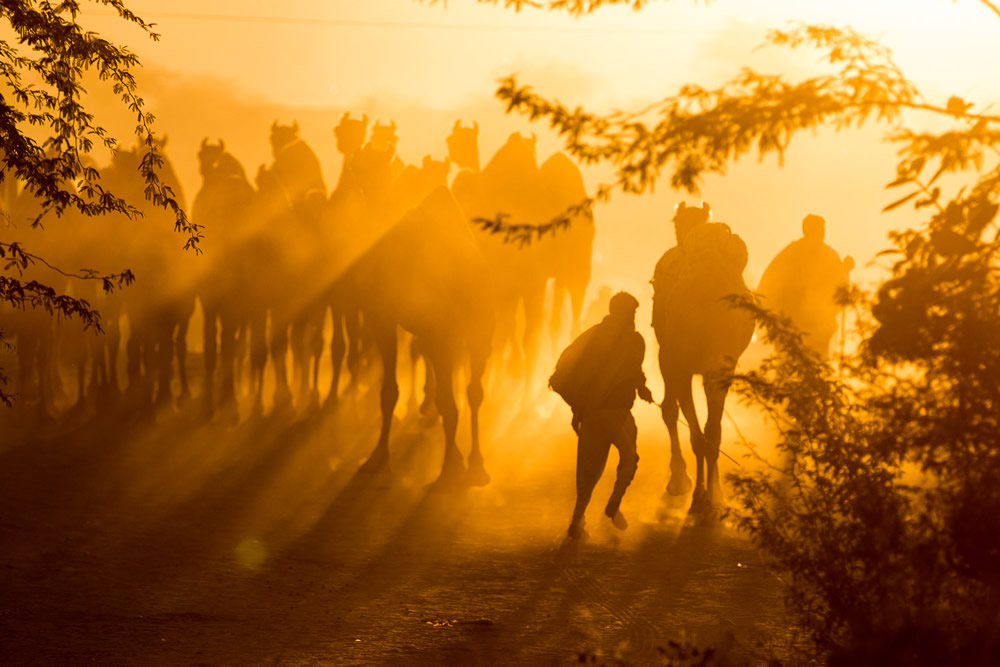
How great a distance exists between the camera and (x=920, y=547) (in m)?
5.59

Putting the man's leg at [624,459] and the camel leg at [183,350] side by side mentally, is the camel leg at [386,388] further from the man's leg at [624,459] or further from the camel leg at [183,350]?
the camel leg at [183,350]

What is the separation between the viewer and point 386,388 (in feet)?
45.0

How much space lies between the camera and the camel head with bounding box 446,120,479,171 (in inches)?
757

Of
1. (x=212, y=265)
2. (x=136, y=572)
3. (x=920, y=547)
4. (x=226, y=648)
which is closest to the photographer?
(x=920, y=547)

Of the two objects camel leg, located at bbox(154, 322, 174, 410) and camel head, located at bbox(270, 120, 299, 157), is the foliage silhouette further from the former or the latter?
camel head, located at bbox(270, 120, 299, 157)

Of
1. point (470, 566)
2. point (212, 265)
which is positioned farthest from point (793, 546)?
point (212, 265)

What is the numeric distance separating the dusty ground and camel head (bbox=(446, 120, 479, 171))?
17.1ft

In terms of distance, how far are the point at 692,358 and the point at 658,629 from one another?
14.3 ft

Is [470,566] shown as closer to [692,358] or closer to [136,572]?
[136,572]

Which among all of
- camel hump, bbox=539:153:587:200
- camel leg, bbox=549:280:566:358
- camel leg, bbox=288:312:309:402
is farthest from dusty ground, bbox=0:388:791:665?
camel hump, bbox=539:153:587:200

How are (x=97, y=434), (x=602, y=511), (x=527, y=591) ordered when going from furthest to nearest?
(x=97, y=434) → (x=602, y=511) → (x=527, y=591)

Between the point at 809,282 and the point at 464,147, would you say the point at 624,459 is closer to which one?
the point at 809,282

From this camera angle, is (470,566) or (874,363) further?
(470,566)

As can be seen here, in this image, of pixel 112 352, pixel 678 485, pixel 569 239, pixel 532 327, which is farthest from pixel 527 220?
pixel 678 485
